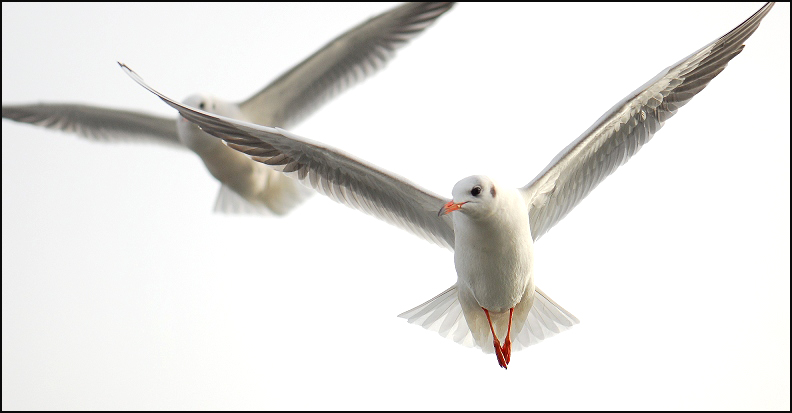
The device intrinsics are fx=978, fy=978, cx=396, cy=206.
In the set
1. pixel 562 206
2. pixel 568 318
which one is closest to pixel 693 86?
pixel 562 206

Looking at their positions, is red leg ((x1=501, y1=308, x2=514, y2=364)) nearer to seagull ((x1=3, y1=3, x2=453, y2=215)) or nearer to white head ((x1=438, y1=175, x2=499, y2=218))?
white head ((x1=438, y1=175, x2=499, y2=218))

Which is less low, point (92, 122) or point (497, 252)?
point (92, 122)

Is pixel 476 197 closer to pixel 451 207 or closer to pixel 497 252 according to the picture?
pixel 451 207

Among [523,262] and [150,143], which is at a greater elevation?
[150,143]

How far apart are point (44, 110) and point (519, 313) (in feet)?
15.6

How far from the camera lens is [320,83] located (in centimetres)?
694

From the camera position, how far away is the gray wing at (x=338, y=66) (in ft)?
22.1

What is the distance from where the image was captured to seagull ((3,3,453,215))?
6750mm

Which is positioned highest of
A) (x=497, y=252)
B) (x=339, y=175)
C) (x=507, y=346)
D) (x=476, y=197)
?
(x=339, y=175)

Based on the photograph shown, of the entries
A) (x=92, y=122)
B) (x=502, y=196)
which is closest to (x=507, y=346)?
(x=502, y=196)

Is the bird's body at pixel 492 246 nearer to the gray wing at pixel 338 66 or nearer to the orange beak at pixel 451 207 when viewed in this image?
the orange beak at pixel 451 207

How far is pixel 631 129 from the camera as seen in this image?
4.55m

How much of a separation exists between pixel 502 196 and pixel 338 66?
127 inches

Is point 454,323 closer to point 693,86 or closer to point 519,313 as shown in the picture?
point 519,313
